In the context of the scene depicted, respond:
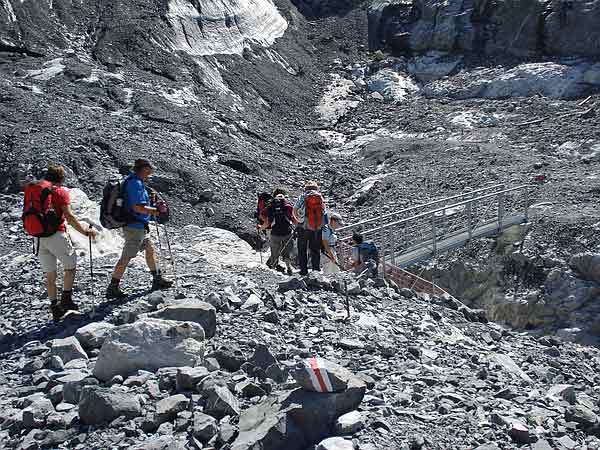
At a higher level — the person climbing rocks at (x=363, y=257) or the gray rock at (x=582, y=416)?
the person climbing rocks at (x=363, y=257)

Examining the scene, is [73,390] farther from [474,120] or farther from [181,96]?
[474,120]

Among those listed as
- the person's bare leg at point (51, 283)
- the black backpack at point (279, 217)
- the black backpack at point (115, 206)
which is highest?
the black backpack at point (115, 206)

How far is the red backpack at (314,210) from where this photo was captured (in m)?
10.0

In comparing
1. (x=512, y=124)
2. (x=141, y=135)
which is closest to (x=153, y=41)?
(x=141, y=135)

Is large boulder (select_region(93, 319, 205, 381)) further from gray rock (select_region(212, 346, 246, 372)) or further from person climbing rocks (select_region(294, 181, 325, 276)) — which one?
person climbing rocks (select_region(294, 181, 325, 276))

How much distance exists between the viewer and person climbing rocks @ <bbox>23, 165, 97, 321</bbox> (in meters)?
7.14

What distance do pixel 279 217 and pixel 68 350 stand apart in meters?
4.79

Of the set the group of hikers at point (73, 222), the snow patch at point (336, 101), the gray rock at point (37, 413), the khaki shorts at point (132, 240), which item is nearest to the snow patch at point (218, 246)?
the group of hikers at point (73, 222)

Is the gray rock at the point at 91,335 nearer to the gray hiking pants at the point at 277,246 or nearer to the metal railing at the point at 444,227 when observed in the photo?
the gray hiking pants at the point at 277,246

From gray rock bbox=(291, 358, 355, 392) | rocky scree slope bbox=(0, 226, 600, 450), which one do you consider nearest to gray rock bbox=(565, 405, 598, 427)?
rocky scree slope bbox=(0, 226, 600, 450)

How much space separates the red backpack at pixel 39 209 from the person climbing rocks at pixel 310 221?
3990 millimetres

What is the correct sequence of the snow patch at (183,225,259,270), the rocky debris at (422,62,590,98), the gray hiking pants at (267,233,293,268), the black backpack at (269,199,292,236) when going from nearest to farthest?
Result: 1. the black backpack at (269,199,292,236)
2. the gray hiking pants at (267,233,293,268)
3. the snow patch at (183,225,259,270)
4. the rocky debris at (422,62,590,98)

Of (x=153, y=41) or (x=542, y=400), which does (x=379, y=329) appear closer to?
(x=542, y=400)

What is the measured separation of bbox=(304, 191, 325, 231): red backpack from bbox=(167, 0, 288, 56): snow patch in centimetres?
1793
